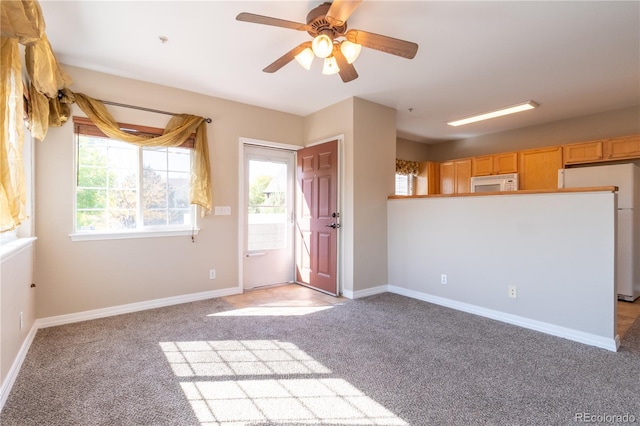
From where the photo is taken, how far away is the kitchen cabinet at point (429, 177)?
21.2 ft

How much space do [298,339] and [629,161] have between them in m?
5.04

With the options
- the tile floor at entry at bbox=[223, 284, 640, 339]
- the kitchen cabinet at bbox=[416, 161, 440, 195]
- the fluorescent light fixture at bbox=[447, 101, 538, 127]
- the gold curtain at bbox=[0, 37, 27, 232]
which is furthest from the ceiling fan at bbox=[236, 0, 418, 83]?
the kitchen cabinet at bbox=[416, 161, 440, 195]

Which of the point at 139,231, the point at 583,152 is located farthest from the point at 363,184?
the point at 583,152

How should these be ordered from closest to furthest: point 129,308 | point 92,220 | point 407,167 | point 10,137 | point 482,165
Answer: point 10,137, point 92,220, point 129,308, point 482,165, point 407,167

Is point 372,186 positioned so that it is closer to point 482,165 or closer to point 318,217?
point 318,217

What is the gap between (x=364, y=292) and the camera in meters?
4.15

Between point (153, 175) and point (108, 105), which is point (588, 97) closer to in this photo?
point (153, 175)

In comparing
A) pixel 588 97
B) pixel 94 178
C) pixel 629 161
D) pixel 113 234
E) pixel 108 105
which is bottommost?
pixel 113 234

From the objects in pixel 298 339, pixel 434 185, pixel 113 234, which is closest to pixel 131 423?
pixel 298 339

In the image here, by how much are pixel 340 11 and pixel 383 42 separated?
1.28 feet

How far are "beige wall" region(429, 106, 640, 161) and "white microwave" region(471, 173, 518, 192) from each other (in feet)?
1.96

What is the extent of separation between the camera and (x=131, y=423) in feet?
5.54

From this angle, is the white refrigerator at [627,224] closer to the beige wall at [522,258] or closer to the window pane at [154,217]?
the beige wall at [522,258]

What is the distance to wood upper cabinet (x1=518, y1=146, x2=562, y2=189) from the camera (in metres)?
4.79
